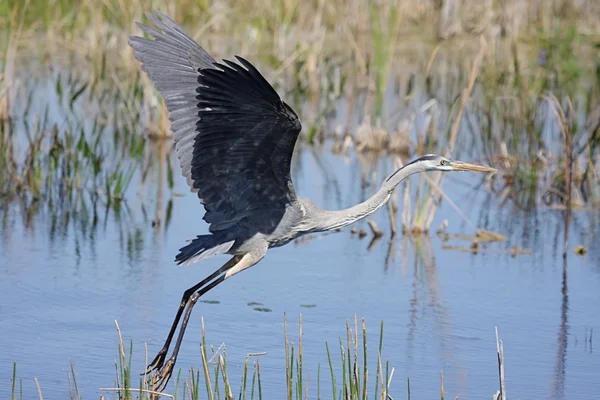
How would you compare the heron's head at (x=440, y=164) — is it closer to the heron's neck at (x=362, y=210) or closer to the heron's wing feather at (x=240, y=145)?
the heron's neck at (x=362, y=210)

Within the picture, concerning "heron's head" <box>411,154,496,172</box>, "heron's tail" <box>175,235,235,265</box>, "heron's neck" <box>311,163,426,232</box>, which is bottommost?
"heron's tail" <box>175,235,235,265</box>

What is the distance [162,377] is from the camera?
480 centimetres

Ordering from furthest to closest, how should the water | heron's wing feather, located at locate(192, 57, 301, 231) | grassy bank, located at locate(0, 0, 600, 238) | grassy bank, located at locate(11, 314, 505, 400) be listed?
grassy bank, located at locate(0, 0, 600, 238) < the water < heron's wing feather, located at locate(192, 57, 301, 231) < grassy bank, located at locate(11, 314, 505, 400)

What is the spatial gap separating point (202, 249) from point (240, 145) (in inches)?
22.1

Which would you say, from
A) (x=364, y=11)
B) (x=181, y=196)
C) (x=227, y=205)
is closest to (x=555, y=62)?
(x=364, y=11)

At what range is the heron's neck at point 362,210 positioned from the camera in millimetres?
5277

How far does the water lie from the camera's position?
5.06 meters

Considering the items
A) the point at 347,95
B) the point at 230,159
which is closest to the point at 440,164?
the point at 230,159

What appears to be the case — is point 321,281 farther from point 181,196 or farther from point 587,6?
point 587,6

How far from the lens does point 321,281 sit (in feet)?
21.6

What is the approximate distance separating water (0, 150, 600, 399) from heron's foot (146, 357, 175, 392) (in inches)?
7.7

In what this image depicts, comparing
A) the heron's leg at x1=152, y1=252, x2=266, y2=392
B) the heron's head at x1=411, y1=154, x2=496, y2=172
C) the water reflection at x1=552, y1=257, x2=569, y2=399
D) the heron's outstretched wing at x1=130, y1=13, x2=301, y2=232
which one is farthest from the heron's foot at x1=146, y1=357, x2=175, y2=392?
the water reflection at x1=552, y1=257, x2=569, y2=399

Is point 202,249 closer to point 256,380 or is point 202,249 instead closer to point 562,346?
point 256,380

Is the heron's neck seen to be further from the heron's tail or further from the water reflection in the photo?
the water reflection
